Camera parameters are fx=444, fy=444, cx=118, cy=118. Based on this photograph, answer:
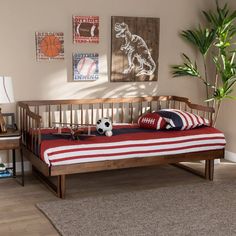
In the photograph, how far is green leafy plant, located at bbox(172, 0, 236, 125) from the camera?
4.97m

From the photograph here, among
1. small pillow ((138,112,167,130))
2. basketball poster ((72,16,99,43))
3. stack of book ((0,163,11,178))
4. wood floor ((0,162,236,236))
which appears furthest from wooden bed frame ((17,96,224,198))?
basketball poster ((72,16,99,43))

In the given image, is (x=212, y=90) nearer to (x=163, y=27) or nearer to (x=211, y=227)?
(x=163, y=27)

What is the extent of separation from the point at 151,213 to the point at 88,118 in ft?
5.76

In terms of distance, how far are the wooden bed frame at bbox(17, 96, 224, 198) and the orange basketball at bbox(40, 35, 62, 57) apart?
0.51 m

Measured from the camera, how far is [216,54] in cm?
550

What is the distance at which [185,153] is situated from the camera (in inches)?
170

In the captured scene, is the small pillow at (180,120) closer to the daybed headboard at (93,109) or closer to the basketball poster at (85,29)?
the daybed headboard at (93,109)

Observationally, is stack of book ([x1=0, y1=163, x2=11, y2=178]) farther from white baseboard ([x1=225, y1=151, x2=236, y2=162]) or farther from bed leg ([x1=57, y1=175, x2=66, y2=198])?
white baseboard ([x1=225, y1=151, x2=236, y2=162])

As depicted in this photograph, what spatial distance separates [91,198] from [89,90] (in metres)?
1.49

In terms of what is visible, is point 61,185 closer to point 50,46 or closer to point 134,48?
point 50,46

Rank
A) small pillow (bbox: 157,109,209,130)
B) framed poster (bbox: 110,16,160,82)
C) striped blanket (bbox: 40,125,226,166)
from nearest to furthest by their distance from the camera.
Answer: striped blanket (bbox: 40,125,226,166)
small pillow (bbox: 157,109,209,130)
framed poster (bbox: 110,16,160,82)

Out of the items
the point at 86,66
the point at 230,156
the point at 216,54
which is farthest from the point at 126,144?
the point at 216,54

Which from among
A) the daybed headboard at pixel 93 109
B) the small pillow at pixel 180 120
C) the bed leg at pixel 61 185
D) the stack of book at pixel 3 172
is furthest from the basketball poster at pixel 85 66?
the bed leg at pixel 61 185

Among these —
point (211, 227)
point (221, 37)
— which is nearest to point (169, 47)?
point (221, 37)
